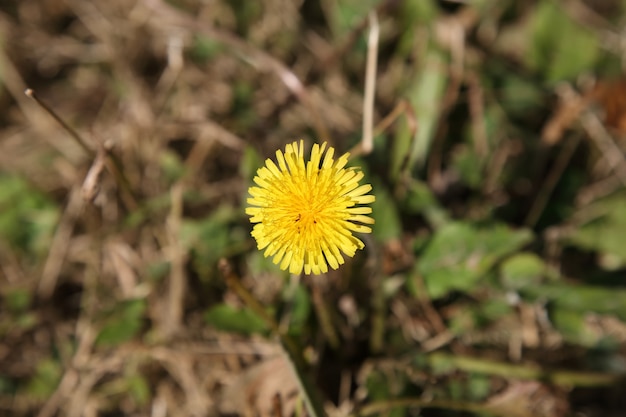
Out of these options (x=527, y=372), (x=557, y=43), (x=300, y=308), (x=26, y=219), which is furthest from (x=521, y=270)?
(x=26, y=219)

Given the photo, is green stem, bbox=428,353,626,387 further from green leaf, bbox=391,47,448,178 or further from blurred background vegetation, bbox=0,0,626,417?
green leaf, bbox=391,47,448,178

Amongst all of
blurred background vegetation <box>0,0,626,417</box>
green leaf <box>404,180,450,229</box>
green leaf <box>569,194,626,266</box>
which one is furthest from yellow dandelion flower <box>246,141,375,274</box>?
green leaf <box>569,194,626,266</box>

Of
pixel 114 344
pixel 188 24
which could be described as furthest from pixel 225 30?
pixel 114 344

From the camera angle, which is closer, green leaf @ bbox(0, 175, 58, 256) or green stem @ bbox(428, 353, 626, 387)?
green stem @ bbox(428, 353, 626, 387)

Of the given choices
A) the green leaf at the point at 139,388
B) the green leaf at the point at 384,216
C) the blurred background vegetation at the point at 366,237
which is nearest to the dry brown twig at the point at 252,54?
the blurred background vegetation at the point at 366,237

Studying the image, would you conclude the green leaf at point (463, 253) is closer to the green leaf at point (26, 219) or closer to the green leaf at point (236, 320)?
the green leaf at point (236, 320)

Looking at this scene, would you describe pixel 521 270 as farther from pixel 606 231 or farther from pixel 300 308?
pixel 300 308
